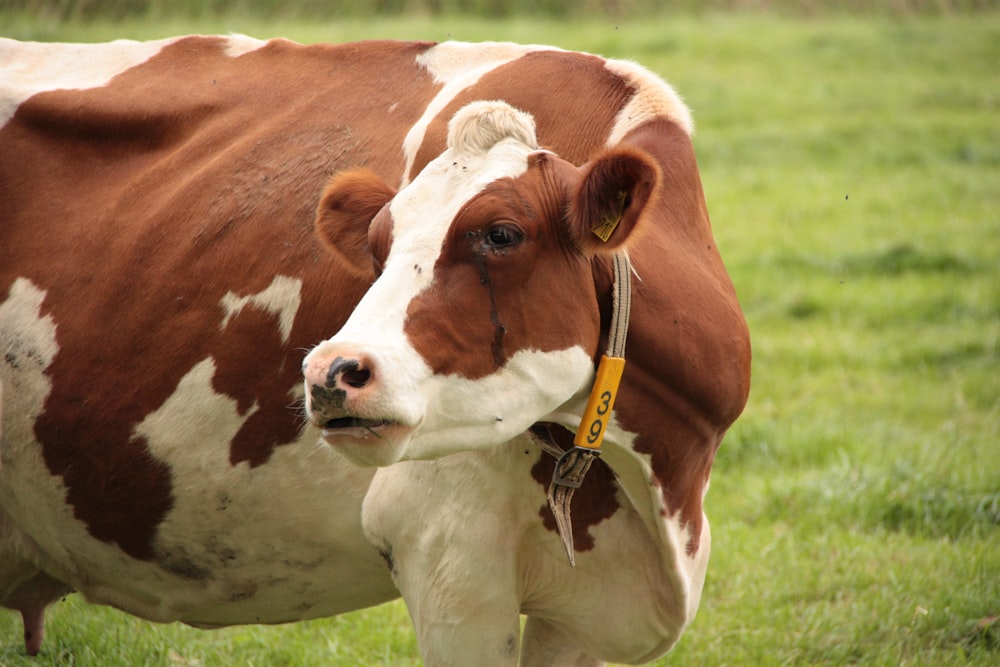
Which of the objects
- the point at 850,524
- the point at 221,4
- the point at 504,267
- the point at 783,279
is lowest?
the point at 221,4

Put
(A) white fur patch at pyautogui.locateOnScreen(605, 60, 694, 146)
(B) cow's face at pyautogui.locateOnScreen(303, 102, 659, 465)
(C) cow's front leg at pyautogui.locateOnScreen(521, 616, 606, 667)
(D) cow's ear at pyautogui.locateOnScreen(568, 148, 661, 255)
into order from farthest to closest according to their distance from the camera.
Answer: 1. (C) cow's front leg at pyautogui.locateOnScreen(521, 616, 606, 667)
2. (A) white fur patch at pyautogui.locateOnScreen(605, 60, 694, 146)
3. (D) cow's ear at pyautogui.locateOnScreen(568, 148, 661, 255)
4. (B) cow's face at pyautogui.locateOnScreen(303, 102, 659, 465)

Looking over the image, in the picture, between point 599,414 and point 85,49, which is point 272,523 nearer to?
point 599,414

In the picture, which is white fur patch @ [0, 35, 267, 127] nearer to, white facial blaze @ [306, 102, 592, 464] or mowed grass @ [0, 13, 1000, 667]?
white facial blaze @ [306, 102, 592, 464]

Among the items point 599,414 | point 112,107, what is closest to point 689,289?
point 599,414

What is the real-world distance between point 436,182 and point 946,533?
3.62m

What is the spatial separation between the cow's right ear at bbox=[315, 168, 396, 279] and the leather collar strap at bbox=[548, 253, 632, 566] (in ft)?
2.04

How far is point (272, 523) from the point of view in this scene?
346 cm

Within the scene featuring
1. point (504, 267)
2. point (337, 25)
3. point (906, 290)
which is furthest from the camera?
point (337, 25)

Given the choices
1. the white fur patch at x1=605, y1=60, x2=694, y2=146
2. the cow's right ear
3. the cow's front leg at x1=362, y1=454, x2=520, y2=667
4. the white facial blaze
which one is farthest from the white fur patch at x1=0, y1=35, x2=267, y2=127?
the cow's front leg at x1=362, y1=454, x2=520, y2=667

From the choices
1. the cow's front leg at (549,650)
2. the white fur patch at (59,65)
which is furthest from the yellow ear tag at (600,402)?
the white fur patch at (59,65)

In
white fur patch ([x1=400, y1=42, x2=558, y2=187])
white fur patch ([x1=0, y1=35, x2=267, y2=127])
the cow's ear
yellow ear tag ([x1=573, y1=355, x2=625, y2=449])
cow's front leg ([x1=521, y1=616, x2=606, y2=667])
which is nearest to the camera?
the cow's ear

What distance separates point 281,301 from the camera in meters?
3.38

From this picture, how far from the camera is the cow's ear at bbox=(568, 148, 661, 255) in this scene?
8.72ft

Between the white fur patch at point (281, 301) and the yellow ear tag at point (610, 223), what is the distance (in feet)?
3.36
